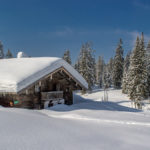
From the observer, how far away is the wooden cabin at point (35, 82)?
326 inches

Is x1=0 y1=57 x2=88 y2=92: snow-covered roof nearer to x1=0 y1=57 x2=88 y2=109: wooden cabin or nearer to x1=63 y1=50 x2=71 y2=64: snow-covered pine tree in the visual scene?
x1=0 y1=57 x2=88 y2=109: wooden cabin

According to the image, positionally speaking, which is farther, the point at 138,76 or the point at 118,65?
the point at 118,65

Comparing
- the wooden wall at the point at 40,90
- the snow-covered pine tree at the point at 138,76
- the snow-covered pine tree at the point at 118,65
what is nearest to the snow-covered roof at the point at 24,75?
the wooden wall at the point at 40,90

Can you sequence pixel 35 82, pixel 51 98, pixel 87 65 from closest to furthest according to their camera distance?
pixel 35 82 < pixel 51 98 < pixel 87 65

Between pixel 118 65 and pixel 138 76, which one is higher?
pixel 118 65

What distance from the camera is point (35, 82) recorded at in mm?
9195

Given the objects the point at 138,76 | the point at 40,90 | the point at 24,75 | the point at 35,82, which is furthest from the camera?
the point at 138,76

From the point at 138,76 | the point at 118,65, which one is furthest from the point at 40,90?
the point at 118,65

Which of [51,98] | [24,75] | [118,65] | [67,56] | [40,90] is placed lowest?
[51,98]

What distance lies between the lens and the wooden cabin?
8.29 m

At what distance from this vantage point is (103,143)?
3.27m

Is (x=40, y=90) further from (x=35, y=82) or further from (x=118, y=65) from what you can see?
(x=118, y=65)

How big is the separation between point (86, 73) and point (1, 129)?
33.1 m

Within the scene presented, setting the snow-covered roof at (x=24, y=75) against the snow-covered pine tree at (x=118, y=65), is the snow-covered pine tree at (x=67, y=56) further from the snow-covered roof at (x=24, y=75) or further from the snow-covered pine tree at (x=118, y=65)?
the snow-covered roof at (x=24, y=75)
